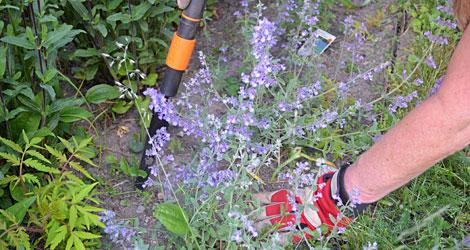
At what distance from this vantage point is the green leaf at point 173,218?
2.11 meters

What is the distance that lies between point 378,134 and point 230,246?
3.13ft

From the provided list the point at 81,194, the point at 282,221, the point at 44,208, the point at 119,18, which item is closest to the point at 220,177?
the point at 282,221

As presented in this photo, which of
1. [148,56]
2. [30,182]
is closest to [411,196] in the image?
[148,56]

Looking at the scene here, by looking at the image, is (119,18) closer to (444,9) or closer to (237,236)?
(237,236)

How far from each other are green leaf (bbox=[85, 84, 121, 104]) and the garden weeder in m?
0.33

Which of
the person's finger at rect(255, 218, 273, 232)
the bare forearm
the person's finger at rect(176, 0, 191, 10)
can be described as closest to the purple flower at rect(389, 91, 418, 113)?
the bare forearm

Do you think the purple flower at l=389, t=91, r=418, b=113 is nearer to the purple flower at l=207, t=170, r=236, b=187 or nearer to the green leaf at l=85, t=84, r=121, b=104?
the purple flower at l=207, t=170, r=236, b=187

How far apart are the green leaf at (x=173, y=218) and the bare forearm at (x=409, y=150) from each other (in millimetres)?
622

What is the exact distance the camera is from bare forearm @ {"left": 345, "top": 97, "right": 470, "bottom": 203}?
1.99m

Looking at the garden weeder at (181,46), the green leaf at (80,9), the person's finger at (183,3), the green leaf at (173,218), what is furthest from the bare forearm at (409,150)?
the green leaf at (80,9)

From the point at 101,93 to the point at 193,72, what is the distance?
53 centimetres

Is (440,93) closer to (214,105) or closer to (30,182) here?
(214,105)

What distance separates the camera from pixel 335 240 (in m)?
2.48

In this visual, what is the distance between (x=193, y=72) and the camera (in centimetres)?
308
